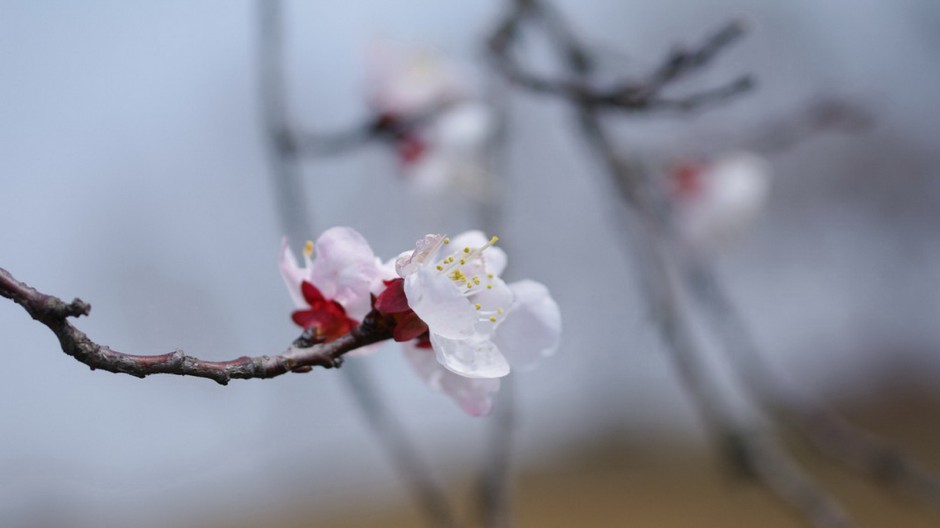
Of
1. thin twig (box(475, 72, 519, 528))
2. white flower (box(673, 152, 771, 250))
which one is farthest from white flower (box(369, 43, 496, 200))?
white flower (box(673, 152, 771, 250))

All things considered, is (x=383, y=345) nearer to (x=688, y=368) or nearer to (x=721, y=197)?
(x=688, y=368)

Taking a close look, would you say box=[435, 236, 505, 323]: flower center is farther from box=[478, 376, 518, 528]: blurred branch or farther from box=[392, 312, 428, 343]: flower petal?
box=[478, 376, 518, 528]: blurred branch

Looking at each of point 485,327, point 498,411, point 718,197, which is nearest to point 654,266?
point 498,411

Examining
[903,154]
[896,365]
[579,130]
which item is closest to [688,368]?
[579,130]

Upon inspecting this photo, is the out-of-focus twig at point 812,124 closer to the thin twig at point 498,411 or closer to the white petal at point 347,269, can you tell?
the thin twig at point 498,411

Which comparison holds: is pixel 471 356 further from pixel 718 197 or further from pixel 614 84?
pixel 718 197
